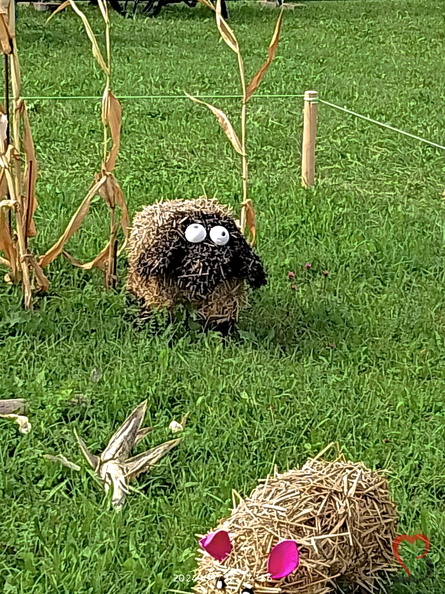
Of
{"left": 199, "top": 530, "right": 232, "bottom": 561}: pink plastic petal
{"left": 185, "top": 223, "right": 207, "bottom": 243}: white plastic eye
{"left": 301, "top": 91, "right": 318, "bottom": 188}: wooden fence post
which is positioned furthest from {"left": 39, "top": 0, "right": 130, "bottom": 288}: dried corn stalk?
{"left": 199, "top": 530, "right": 232, "bottom": 561}: pink plastic petal

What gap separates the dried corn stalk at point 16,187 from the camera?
4.14 meters

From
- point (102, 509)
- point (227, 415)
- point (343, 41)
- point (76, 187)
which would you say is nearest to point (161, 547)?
point (102, 509)

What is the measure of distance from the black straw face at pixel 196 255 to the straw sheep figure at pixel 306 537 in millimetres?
1588

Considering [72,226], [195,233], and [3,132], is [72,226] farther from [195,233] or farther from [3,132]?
[195,233]

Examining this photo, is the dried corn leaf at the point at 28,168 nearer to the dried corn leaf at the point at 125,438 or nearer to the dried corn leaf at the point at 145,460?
the dried corn leaf at the point at 125,438

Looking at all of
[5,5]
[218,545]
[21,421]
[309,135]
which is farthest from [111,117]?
[218,545]

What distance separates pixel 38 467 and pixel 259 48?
32.7ft

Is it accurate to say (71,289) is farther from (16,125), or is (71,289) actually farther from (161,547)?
(161,547)

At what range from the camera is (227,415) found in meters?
3.54

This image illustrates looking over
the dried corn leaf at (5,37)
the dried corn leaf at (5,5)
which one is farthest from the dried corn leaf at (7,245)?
the dried corn leaf at (5,5)

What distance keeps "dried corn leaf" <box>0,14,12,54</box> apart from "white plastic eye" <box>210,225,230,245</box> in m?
1.09

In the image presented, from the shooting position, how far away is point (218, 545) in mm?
2244

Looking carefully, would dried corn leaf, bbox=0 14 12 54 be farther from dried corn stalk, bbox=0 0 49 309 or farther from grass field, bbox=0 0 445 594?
grass field, bbox=0 0 445 594

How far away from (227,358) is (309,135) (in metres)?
2.60
